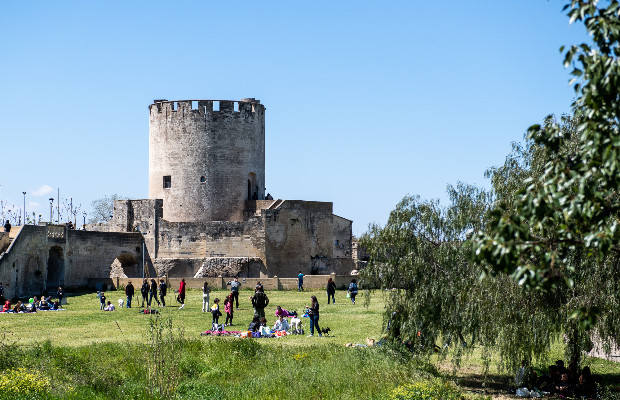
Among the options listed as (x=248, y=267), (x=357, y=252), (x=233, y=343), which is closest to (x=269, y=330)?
(x=233, y=343)

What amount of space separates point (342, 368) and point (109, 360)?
205 inches

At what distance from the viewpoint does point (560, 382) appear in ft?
52.5

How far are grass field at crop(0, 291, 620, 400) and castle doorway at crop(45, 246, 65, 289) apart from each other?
53.5ft

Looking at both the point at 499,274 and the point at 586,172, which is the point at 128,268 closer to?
the point at 499,274

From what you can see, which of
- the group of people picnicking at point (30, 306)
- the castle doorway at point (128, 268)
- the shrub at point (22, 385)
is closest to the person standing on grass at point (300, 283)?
the group of people picnicking at point (30, 306)

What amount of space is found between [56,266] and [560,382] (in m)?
28.2

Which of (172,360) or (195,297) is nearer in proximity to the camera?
(172,360)

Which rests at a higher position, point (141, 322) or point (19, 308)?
point (19, 308)

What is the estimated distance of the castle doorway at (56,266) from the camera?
37.6 metres

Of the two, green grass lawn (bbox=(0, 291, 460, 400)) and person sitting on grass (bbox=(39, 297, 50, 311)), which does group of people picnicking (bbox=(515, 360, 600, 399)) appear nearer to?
green grass lawn (bbox=(0, 291, 460, 400))

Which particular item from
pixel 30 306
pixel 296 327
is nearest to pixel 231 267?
pixel 30 306

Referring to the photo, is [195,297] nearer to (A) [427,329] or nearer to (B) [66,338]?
(B) [66,338]

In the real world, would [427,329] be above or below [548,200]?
below

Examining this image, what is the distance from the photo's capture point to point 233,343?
18.4 m
